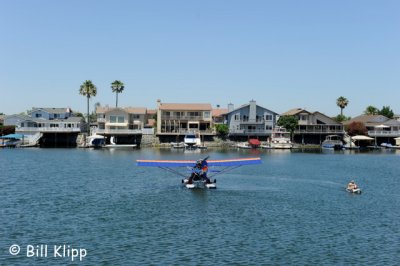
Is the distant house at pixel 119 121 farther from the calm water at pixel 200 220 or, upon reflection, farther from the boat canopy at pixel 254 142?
the calm water at pixel 200 220

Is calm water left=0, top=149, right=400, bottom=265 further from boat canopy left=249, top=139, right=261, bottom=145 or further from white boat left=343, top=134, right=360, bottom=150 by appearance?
white boat left=343, top=134, right=360, bottom=150

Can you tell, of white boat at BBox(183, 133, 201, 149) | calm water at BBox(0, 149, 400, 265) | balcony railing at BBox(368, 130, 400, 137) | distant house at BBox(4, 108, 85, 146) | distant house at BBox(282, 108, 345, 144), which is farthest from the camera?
balcony railing at BBox(368, 130, 400, 137)

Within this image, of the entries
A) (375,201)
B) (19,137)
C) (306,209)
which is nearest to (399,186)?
(375,201)

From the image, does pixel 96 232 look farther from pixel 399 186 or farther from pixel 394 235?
pixel 399 186

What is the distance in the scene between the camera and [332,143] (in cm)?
12456

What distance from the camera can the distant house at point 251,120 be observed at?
12862 cm

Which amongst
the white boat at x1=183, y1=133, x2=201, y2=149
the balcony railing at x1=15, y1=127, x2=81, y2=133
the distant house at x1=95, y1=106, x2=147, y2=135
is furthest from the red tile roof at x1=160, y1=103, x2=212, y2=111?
the balcony railing at x1=15, y1=127, x2=81, y2=133

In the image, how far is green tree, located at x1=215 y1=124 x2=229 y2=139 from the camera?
412 ft

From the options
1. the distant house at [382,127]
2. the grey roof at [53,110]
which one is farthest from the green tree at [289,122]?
the grey roof at [53,110]

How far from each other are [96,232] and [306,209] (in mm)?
17800

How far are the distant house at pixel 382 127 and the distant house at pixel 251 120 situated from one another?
31000 millimetres

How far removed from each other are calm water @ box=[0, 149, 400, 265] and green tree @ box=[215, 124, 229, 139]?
67.7 meters

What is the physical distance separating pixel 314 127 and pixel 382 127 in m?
22.4

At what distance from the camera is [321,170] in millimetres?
68688
